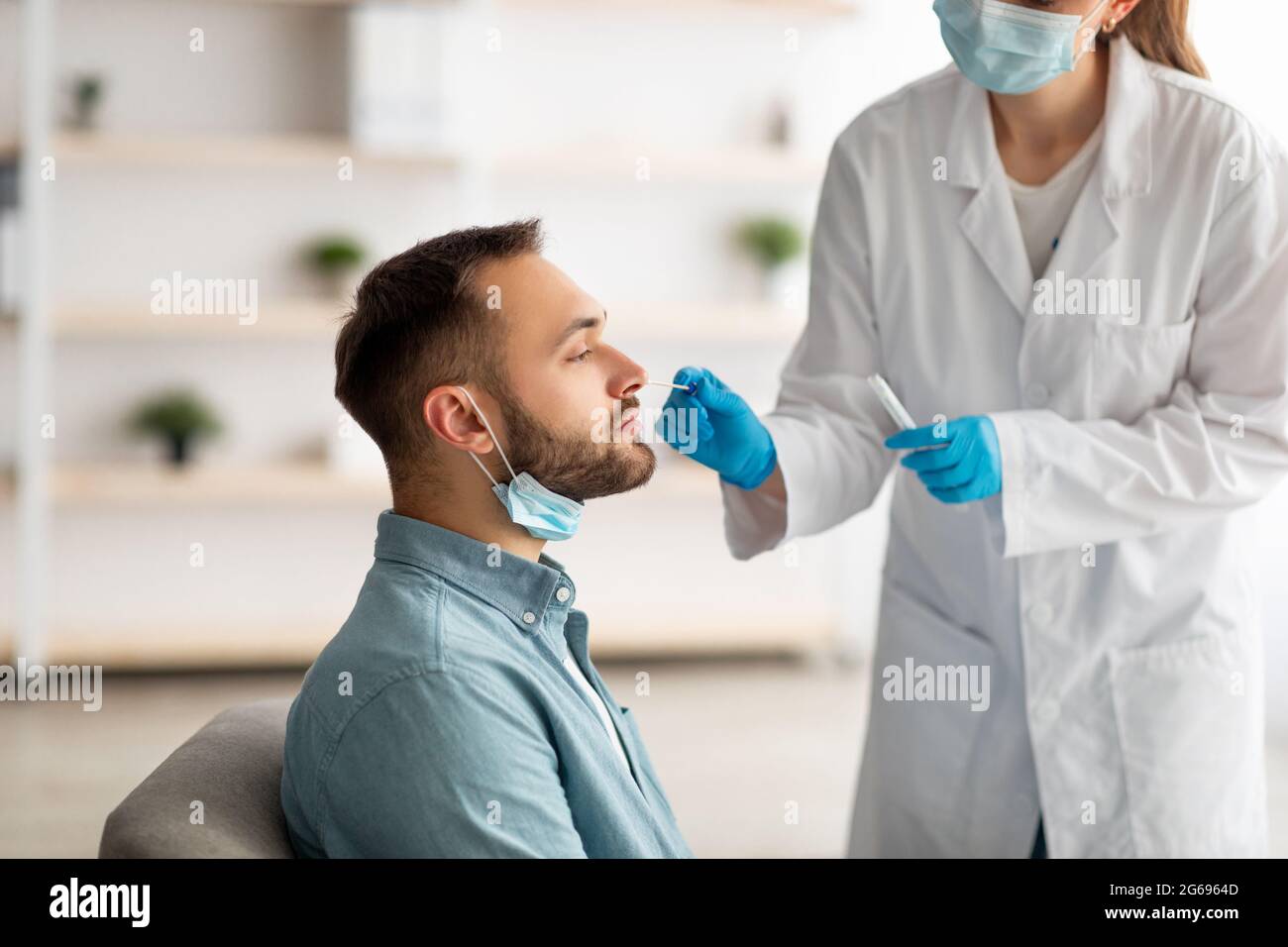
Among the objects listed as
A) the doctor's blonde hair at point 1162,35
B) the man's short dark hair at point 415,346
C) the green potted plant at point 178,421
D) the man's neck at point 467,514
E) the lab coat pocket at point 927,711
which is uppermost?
the doctor's blonde hair at point 1162,35

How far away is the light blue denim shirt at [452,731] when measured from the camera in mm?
1041

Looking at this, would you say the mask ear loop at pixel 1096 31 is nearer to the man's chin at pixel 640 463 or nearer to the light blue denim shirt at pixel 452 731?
the man's chin at pixel 640 463

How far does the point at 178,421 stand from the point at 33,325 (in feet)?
1.57

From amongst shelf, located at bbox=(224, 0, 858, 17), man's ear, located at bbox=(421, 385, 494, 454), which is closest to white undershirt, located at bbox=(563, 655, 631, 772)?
man's ear, located at bbox=(421, 385, 494, 454)

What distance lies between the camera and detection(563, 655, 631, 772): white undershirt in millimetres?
1315

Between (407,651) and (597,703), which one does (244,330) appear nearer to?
(597,703)

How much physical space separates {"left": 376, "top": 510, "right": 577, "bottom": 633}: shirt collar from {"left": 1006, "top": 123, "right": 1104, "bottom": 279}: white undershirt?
0.78 meters

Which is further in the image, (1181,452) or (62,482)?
(62,482)

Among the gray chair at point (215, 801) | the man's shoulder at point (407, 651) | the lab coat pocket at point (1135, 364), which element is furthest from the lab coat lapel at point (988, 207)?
the gray chair at point (215, 801)

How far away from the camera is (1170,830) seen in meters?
1.52

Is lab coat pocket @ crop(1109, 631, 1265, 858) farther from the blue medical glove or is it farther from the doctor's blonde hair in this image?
the doctor's blonde hair
